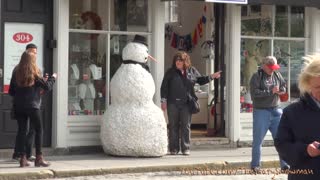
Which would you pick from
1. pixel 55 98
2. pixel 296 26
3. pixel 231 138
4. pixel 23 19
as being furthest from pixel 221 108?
pixel 23 19

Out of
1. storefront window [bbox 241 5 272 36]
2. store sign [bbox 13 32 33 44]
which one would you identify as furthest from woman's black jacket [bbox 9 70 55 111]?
storefront window [bbox 241 5 272 36]

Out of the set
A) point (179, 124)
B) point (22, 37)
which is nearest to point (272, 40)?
point (179, 124)

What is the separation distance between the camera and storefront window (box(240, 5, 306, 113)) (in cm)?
1391

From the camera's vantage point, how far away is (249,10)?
45.5 ft

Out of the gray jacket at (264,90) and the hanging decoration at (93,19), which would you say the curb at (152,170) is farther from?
the hanging decoration at (93,19)

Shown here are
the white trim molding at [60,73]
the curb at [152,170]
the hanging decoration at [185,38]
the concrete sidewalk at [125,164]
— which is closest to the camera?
the curb at [152,170]

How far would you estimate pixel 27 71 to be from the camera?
10125 millimetres

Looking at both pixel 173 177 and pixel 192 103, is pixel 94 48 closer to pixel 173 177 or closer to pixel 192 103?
pixel 192 103

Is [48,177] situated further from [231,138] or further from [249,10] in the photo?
[249,10]

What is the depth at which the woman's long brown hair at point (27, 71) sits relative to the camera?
10125mm

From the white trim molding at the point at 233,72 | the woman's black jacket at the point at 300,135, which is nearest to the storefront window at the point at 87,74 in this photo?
the white trim molding at the point at 233,72

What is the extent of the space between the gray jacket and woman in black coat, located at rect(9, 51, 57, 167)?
3121 millimetres

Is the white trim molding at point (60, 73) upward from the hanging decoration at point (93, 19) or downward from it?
downward

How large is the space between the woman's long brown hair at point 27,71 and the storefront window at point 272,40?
513 cm
